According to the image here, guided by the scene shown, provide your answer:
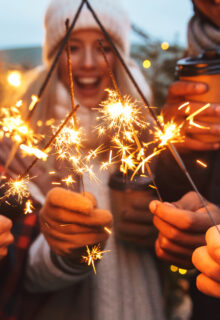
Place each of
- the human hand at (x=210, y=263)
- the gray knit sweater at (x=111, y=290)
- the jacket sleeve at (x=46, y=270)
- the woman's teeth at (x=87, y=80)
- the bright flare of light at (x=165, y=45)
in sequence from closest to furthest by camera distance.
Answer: the human hand at (x=210, y=263), the jacket sleeve at (x=46, y=270), the gray knit sweater at (x=111, y=290), the woman's teeth at (x=87, y=80), the bright flare of light at (x=165, y=45)

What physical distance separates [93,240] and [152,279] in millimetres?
619

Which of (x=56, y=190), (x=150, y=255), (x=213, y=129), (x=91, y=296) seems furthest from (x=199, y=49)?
(x=91, y=296)

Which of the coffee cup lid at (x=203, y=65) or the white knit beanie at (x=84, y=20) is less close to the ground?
the white knit beanie at (x=84, y=20)

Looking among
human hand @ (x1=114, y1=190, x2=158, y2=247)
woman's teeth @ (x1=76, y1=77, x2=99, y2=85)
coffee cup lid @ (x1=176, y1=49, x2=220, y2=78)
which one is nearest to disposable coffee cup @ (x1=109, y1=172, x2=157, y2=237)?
human hand @ (x1=114, y1=190, x2=158, y2=247)

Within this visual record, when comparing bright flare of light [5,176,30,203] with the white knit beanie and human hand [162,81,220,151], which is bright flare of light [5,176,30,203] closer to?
human hand [162,81,220,151]

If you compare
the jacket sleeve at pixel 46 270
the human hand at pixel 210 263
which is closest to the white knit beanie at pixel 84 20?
the jacket sleeve at pixel 46 270

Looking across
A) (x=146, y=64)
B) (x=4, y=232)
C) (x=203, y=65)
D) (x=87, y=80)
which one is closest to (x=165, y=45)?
(x=146, y=64)

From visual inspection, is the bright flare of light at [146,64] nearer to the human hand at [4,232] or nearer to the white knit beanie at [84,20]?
the white knit beanie at [84,20]

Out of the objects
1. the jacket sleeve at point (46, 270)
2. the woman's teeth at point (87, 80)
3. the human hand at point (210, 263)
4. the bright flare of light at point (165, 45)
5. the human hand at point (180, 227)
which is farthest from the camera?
the bright flare of light at point (165, 45)

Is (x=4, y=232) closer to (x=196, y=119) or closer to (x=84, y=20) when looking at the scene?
(x=196, y=119)

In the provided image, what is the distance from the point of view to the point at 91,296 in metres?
0.98

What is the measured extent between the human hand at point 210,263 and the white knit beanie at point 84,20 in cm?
90

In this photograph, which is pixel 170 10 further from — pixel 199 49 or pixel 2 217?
pixel 2 217

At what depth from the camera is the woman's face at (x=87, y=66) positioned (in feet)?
3.46
